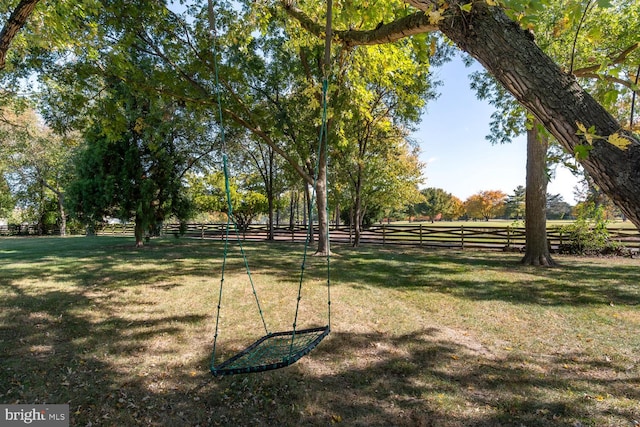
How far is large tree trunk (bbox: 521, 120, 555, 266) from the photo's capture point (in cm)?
876

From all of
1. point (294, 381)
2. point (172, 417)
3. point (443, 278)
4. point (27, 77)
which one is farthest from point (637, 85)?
point (27, 77)

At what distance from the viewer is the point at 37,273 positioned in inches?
304

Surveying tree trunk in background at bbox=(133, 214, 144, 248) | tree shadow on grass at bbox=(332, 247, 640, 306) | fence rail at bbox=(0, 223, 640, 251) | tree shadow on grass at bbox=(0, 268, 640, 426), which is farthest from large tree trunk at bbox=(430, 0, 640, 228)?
tree trunk in background at bbox=(133, 214, 144, 248)

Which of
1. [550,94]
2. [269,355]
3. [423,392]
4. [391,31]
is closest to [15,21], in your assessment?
[391,31]

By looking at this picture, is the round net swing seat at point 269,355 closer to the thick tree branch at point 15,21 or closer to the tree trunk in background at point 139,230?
the thick tree branch at point 15,21

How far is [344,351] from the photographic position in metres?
3.79

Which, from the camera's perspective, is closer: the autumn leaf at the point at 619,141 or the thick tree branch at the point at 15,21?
the autumn leaf at the point at 619,141

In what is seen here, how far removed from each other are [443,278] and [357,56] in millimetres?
5176

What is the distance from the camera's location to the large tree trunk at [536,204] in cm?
876

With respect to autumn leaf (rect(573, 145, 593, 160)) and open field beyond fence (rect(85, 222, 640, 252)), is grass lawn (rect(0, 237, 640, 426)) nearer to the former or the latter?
autumn leaf (rect(573, 145, 593, 160))

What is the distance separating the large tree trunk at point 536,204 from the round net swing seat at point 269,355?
800 centimetres

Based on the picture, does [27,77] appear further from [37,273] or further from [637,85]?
[637,85]

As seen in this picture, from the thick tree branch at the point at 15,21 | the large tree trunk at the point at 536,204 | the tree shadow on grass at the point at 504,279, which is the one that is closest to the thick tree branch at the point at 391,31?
the thick tree branch at the point at 15,21

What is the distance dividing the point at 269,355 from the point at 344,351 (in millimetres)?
1078
